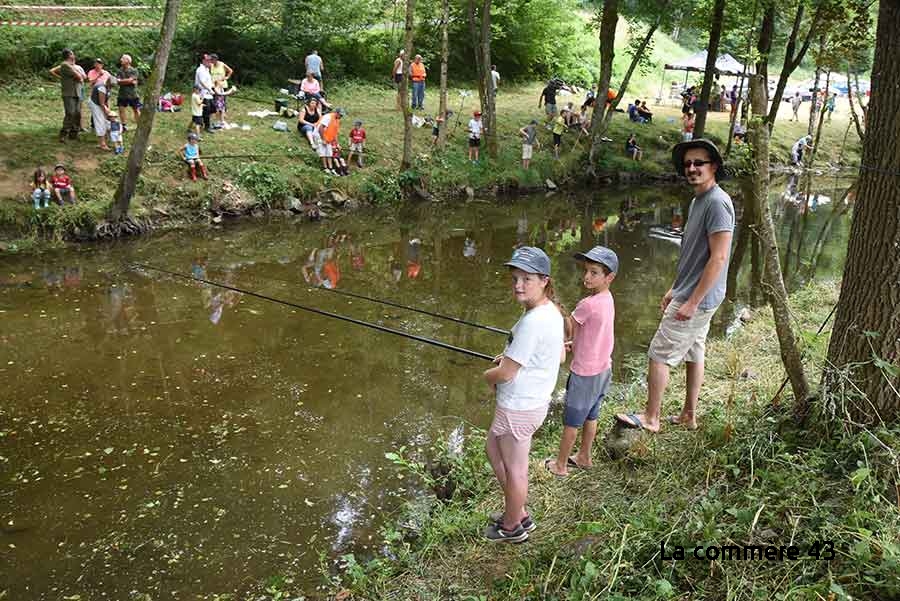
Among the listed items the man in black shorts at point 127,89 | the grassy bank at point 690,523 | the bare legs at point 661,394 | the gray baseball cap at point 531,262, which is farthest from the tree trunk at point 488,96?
the gray baseball cap at point 531,262

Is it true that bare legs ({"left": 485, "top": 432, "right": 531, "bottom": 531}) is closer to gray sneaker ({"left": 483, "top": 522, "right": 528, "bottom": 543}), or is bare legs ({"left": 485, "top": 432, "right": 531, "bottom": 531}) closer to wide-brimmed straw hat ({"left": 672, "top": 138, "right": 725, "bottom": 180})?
gray sneaker ({"left": 483, "top": 522, "right": 528, "bottom": 543})

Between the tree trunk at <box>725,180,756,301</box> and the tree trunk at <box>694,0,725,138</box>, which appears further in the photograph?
the tree trunk at <box>694,0,725,138</box>

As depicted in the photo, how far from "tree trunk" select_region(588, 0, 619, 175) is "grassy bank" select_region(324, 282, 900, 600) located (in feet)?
50.4

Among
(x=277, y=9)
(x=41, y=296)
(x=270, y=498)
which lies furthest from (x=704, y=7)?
(x=270, y=498)

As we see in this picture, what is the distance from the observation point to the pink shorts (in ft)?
11.7

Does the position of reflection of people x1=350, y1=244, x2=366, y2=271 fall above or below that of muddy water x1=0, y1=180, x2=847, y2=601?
above

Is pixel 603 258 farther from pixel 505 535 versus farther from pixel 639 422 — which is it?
pixel 505 535

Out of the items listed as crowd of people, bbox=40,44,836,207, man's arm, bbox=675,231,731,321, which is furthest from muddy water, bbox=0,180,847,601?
crowd of people, bbox=40,44,836,207

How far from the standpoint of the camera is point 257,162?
1448cm

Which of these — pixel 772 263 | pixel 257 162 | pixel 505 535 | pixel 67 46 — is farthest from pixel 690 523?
pixel 67 46

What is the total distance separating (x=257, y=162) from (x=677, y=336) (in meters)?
11.8

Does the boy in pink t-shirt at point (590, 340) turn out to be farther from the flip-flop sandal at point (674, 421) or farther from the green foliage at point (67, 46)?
the green foliage at point (67, 46)

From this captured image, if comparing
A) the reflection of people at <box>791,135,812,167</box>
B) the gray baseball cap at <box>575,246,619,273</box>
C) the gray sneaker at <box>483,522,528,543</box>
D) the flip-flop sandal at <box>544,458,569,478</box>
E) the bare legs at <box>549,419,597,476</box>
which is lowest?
the gray sneaker at <box>483,522,528,543</box>

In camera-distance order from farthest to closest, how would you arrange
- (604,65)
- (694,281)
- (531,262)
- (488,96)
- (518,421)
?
(604,65)
(488,96)
(694,281)
(518,421)
(531,262)
